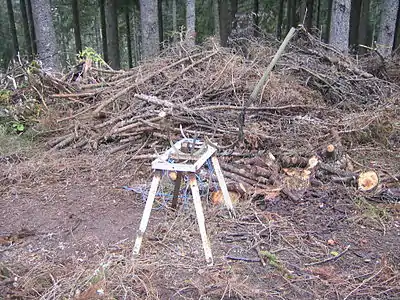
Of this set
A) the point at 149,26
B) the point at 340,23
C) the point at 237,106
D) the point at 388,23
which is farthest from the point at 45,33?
the point at 388,23

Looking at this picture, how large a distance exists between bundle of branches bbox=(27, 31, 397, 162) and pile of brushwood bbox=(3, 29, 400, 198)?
0.02 metres

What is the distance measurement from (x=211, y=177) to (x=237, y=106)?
1667mm

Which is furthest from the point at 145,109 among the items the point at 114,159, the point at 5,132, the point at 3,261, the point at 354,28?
the point at 354,28

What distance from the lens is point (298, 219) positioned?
3734mm

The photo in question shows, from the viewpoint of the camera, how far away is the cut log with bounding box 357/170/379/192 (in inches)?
161

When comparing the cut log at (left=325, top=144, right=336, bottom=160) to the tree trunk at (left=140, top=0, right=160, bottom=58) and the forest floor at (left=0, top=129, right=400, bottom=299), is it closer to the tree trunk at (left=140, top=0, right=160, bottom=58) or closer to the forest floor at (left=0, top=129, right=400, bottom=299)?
the forest floor at (left=0, top=129, right=400, bottom=299)

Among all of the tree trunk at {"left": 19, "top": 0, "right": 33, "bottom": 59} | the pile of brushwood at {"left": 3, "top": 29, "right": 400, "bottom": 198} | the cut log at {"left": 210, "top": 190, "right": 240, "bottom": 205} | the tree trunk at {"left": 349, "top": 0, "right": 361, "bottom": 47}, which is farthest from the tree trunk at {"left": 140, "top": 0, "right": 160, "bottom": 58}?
the tree trunk at {"left": 349, "top": 0, "right": 361, "bottom": 47}

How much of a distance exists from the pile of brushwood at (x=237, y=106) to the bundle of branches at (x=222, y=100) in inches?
0.7

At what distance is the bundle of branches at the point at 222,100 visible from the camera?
513cm

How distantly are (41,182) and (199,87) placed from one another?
275 cm

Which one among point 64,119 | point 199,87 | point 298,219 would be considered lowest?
point 298,219

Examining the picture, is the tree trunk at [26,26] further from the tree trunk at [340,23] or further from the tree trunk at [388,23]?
the tree trunk at [388,23]

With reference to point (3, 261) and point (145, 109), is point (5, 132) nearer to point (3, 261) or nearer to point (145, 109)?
point (145, 109)

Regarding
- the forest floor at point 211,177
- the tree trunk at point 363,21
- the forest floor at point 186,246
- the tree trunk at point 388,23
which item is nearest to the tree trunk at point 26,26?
the forest floor at point 211,177
